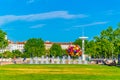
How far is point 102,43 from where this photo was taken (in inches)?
4247

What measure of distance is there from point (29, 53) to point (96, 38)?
78.0 m

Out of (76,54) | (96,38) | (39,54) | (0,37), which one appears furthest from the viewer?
(39,54)

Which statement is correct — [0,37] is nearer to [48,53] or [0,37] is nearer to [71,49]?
[71,49]

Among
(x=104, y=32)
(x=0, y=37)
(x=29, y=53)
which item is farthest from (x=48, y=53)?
(x=104, y=32)

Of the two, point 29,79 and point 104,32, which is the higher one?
point 104,32

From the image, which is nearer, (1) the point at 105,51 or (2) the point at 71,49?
(2) the point at 71,49

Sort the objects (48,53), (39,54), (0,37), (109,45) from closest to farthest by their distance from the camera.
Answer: (109,45), (0,37), (39,54), (48,53)

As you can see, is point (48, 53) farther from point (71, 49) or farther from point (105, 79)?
point (105, 79)

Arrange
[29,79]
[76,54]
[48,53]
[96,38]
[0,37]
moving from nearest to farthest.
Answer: [29,79] → [76,54] → [96,38] → [0,37] → [48,53]

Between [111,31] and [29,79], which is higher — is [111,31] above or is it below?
above

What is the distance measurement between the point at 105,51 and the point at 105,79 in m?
86.8

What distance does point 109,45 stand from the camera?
103750mm

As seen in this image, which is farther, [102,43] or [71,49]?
→ [102,43]

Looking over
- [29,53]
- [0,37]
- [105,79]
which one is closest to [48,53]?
[29,53]
